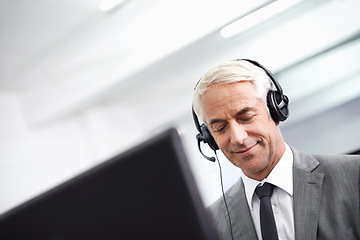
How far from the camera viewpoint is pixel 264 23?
10.0ft

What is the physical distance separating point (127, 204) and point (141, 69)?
268 centimetres

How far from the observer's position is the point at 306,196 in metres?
1.05

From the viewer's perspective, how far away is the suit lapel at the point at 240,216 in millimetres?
1130

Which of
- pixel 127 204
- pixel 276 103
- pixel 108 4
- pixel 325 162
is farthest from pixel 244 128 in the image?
pixel 108 4

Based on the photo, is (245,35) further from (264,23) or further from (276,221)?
(276,221)

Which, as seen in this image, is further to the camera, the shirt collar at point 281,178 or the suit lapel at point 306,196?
the shirt collar at point 281,178

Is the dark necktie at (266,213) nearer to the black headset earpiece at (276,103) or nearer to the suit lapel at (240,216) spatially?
the suit lapel at (240,216)

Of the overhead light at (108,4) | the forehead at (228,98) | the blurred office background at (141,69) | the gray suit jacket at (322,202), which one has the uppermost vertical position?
the overhead light at (108,4)

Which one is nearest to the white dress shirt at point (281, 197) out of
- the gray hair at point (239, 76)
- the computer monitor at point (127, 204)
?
the gray hair at point (239, 76)

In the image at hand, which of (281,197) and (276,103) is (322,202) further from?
(276,103)

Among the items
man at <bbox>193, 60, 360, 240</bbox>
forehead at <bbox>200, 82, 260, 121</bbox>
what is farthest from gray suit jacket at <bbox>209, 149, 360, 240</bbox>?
forehead at <bbox>200, 82, 260, 121</bbox>

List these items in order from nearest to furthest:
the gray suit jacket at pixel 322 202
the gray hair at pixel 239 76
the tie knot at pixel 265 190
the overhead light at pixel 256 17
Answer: the gray suit jacket at pixel 322 202, the tie knot at pixel 265 190, the gray hair at pixel 239 76, the overhead light at pixel 256 17

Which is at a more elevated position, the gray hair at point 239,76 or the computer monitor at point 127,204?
the gray hair at point 239,76

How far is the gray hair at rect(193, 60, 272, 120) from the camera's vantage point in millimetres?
1214
